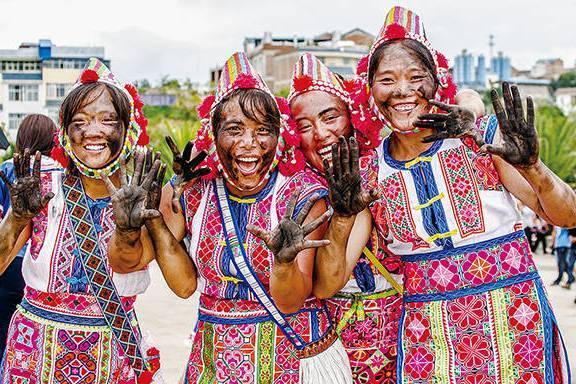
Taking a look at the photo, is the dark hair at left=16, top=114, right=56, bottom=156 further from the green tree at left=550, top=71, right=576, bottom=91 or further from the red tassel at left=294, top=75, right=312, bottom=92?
the green tree at left=550, top=71, right=576, bottom=91

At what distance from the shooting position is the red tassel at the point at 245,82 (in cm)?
362

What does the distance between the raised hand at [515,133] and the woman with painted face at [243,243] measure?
33.2 inches

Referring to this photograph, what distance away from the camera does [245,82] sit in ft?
11.9

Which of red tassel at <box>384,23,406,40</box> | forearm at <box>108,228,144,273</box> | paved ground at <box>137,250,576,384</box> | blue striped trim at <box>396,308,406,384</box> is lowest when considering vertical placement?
paved ground at <box>137,250,576,384</box>

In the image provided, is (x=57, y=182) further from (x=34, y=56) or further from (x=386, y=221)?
(x=34, y=56)

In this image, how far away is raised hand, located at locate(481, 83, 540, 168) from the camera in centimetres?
312

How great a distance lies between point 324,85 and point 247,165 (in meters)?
0.74

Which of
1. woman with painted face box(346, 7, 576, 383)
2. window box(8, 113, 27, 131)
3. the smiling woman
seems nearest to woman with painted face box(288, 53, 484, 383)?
woman with painted face box(346, 7, 576, 383)

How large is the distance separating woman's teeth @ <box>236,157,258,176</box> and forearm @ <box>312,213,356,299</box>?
0.46m

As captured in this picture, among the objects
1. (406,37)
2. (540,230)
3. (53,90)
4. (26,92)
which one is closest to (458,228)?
(406,37)

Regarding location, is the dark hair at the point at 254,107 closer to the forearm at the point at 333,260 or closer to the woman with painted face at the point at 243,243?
the woman with painted face at the point at 243,243

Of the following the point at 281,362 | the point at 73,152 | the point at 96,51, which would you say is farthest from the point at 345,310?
the point at 96,51

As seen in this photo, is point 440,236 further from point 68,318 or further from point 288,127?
point 68,318

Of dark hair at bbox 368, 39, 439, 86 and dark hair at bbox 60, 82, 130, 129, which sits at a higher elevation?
dark hair at bbox 368, 39, 439, 86
